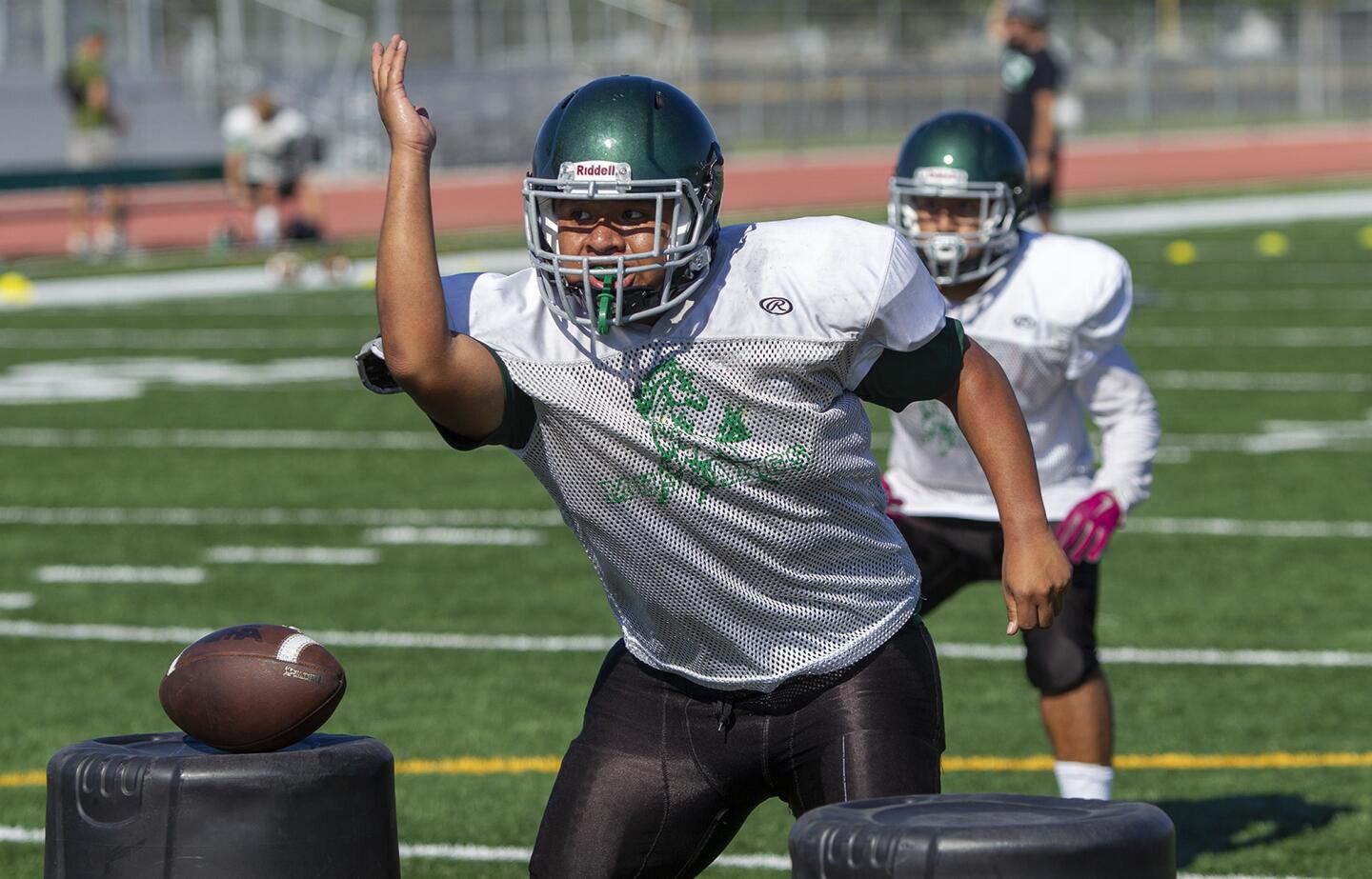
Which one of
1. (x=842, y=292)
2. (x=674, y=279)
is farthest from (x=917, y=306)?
(x=674, y=279)

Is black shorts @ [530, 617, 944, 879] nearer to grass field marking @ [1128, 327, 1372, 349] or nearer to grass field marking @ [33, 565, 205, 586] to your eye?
grass field marking @ [33, 565, 205, 586]

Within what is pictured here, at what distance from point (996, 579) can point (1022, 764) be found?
2.28 feet

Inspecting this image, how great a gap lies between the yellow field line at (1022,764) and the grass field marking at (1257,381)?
6615 mm

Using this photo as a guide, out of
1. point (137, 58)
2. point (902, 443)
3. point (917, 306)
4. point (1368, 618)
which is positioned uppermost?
point (137, 58)

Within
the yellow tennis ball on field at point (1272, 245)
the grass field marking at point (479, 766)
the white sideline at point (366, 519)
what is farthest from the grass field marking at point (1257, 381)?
the yellow tennis ball on field at point (1272, 245)

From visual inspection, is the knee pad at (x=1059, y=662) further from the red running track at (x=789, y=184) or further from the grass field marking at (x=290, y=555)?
the red running track at (x=789, y=184)

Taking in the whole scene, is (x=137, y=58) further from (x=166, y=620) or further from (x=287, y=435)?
(x=166, y=620)

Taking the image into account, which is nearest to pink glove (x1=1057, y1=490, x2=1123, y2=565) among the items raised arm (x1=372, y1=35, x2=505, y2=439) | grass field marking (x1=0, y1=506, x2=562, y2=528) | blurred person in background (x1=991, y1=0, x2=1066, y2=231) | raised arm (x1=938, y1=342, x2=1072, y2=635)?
raised arm (x1=938, y1=342, x2=1072, y2=635)

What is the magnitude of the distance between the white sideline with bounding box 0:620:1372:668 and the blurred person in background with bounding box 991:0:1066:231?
24.9ft

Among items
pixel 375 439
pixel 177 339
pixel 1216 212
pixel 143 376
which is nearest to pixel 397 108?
pixel 375 439

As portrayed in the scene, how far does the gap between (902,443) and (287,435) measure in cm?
651

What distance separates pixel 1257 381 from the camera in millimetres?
12742

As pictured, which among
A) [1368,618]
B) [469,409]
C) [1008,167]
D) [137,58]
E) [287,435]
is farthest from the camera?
[137,58]

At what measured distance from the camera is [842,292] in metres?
3.61
